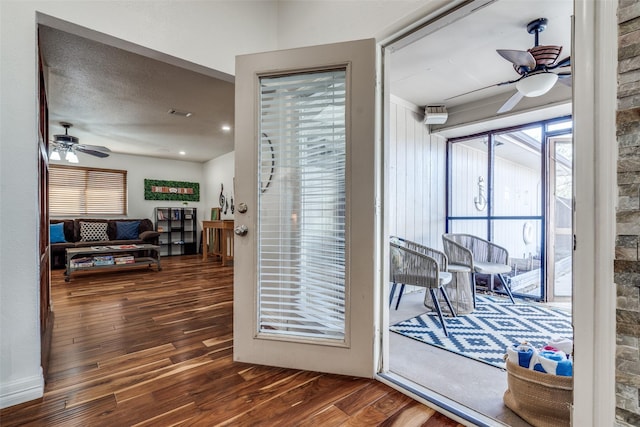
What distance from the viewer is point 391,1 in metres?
1.54

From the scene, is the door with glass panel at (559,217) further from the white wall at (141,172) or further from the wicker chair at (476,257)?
Result: the white wall at (141,172)

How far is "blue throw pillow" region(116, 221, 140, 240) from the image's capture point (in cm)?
616

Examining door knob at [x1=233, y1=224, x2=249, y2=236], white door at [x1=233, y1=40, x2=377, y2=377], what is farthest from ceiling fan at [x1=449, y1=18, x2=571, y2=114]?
door knob at [x1=233, y1=224, x2=249, y2=236]

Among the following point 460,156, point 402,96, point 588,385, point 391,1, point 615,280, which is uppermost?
point 402,96

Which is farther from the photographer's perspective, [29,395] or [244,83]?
[244,83]

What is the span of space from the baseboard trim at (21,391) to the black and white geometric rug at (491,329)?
227cm

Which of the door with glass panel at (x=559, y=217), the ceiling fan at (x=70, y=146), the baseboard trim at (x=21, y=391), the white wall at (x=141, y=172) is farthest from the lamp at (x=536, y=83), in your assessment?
the white wall at (x=141, y=172)

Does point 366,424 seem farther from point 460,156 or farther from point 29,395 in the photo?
point 460,156

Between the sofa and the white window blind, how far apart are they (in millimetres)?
5326

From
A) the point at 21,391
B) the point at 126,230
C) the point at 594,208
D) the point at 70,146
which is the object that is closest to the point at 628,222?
the point at 594,208

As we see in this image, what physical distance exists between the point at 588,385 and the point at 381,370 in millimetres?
957

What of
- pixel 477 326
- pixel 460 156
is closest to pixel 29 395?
pixel 477 326

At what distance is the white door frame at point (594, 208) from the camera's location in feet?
2.94

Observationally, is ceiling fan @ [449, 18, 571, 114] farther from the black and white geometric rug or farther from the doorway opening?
the black and white geometric rug
